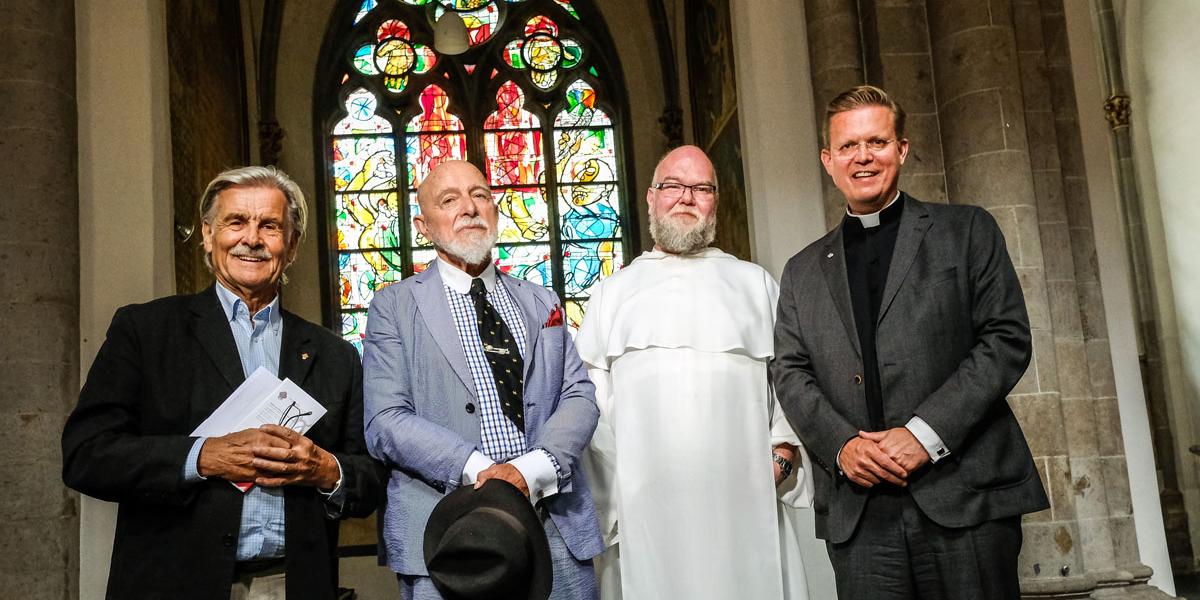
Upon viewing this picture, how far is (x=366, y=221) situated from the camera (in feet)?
42.5

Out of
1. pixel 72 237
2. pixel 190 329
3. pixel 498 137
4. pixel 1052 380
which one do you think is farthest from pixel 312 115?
pixel 190 329

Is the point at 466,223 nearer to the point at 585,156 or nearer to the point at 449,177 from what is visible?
the point at 449,177

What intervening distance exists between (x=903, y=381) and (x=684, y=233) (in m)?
1.10

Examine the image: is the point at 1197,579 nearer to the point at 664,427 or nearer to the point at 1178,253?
the point at 1178,253

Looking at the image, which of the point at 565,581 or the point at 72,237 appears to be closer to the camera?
the point at 565,581

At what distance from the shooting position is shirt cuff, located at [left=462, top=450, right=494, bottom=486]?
3.23m

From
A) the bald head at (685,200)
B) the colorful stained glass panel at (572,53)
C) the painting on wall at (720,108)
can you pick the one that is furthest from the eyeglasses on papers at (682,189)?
the colorful stained glass panel at (572,53)

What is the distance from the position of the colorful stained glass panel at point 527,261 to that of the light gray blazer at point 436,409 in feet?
30.3

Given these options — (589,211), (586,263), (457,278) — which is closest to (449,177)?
(457,278)

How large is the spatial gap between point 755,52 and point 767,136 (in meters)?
0.57

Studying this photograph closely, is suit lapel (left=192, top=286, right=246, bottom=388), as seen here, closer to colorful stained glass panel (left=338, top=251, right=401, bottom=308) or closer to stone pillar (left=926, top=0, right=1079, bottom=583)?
stone pillar (left=926, top=0, right=1079, bottom=583)

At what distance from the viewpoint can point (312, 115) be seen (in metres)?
13.0

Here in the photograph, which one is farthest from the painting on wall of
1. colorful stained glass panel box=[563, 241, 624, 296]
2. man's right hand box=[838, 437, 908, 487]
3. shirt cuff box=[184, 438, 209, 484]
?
shirt cuff box=[184, 438, 209, 484]

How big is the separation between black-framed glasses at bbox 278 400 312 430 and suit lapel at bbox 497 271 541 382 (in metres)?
0.76
